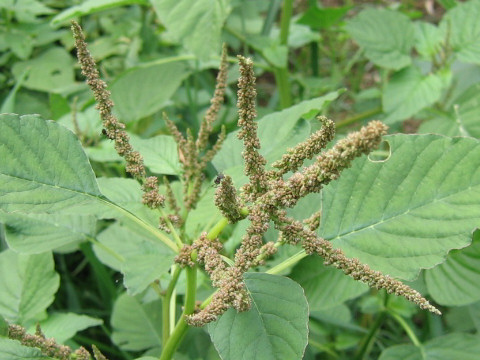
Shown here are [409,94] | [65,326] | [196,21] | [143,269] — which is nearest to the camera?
[143,269]

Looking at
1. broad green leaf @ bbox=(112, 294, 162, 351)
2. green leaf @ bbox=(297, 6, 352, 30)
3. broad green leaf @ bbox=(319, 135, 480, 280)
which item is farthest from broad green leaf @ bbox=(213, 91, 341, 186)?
green leaf @ bbox=(297, 6, 352, 30)

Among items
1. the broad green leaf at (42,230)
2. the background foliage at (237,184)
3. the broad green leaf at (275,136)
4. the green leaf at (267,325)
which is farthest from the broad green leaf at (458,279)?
the broad green leaf at (42,230)

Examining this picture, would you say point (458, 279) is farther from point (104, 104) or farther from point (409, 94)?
point (104, 104)

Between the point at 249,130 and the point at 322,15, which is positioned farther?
the point at 322,15

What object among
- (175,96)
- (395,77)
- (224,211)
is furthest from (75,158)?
(175,96)

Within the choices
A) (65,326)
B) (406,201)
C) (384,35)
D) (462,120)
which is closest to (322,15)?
(384,35)

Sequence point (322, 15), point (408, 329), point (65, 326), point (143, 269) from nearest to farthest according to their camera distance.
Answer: point (143, 269), point (65, 326), point (408, 329), point (322, 15)

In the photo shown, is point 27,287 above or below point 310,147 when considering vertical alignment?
below

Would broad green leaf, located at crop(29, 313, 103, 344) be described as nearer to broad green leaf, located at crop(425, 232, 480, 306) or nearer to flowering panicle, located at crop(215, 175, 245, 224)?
Result: flowering panicle, located at crop(215, 175, 245, 224)
